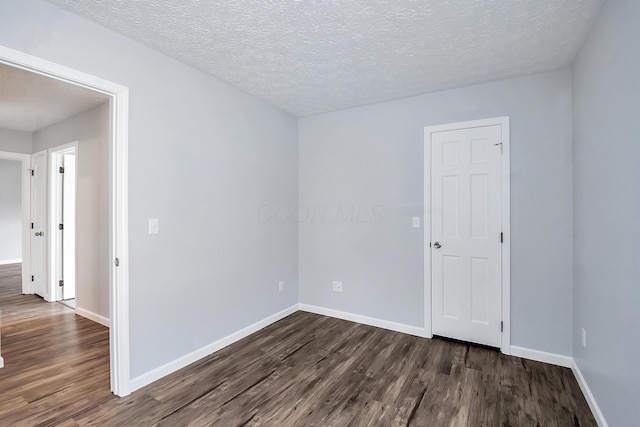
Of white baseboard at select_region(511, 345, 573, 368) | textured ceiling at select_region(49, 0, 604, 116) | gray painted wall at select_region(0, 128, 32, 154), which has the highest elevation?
textured ceiling at select_region(49, 0, 604, 116)

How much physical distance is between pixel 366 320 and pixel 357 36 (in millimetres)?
2928

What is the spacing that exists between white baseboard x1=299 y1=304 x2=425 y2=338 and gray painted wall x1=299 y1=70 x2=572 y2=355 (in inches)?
2.3

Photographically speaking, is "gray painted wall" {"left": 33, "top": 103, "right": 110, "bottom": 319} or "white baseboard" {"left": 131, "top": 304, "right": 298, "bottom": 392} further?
"gray painted wall" {"left": 33, "top": 103, "right": 110, "bottom": 319}

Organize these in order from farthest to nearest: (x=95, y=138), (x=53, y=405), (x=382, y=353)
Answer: (x=95, y=138), (x=382, y=353), (x=53, y=405)

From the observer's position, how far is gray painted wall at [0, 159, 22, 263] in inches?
270

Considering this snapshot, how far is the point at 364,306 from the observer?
3533 millimetres

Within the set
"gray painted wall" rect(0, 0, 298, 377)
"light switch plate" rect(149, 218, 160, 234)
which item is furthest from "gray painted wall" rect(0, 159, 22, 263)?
"light switch plate" rect(149, 218, 160, 234)

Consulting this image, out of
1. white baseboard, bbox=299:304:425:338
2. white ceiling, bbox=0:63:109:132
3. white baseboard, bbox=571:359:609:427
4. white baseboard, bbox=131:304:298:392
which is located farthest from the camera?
white baseboard, bbox=299:304:425:338

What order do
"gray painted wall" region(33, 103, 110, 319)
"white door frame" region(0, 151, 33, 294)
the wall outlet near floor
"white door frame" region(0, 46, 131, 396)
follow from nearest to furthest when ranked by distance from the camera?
"white door frame" region(0, 46, 131, 396), "gray painted wall" region(33, 103, 110, 319), the wall outlet near floor, "white door frame" region(0, 151, 33, 294)

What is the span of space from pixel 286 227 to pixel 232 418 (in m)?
2.23

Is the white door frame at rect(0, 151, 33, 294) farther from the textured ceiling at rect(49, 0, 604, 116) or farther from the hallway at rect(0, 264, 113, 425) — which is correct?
the textured ceiling at rect(49, 0, 604, 116)

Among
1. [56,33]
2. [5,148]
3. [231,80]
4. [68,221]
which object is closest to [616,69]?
[231,80]

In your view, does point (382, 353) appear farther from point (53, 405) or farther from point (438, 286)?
point (53, 405)

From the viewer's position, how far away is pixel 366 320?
11.5 ft
